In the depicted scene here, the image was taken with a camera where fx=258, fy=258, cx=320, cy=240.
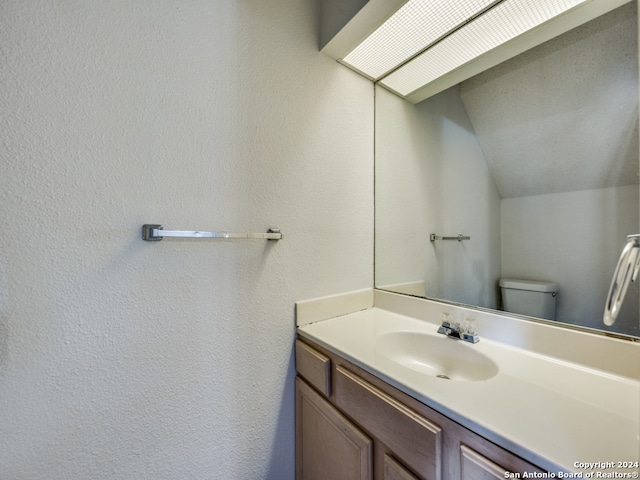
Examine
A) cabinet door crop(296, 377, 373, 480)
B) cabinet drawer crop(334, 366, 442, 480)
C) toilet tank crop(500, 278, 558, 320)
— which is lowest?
cabinet door crop(296, 377, 373, 480)

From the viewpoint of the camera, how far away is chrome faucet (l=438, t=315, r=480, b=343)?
2.97ft

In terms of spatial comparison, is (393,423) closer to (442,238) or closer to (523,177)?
(442,238)

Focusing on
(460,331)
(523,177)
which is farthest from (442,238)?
(460,331)

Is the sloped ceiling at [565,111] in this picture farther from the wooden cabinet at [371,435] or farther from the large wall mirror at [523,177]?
the wooden cabinet at [371,435]

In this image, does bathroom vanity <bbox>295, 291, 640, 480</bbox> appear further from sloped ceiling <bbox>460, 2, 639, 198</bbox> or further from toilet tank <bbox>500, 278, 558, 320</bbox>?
sloped ceiling <bbox>460, 2, 639, 198</bbox>

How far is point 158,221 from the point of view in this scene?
762 mm

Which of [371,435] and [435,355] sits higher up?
[435,355]

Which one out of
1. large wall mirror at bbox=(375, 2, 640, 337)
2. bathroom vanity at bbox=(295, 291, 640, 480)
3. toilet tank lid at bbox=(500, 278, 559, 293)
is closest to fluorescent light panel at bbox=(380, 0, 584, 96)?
large wall mirror at bbox=(375, 2, 640, 337)

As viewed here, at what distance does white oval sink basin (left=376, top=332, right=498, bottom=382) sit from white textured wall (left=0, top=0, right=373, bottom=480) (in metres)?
0.37

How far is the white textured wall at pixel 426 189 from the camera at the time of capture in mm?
1273

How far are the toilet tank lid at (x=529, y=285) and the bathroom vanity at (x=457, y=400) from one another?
22cm

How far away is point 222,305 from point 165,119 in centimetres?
60

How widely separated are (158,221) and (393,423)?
0.84 metres

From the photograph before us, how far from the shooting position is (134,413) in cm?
73
